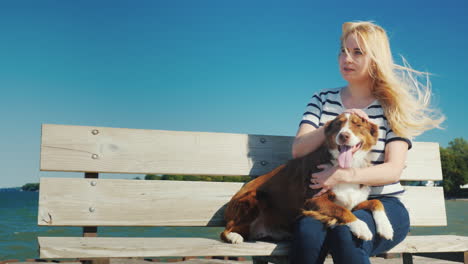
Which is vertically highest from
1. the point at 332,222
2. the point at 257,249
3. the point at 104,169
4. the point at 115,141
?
the point at 115,141

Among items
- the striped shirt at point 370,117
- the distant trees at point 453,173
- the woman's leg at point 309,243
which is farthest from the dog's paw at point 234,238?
the distant trees at point 453,173

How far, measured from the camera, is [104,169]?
3.17 meters

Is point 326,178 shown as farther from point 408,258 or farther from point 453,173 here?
point 453,173

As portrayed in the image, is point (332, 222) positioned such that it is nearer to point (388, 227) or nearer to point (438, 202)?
point (388, 227)

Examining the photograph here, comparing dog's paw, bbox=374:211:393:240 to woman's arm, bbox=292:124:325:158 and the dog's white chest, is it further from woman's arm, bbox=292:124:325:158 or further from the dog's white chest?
woman's arm, bbox=292:124:325:158

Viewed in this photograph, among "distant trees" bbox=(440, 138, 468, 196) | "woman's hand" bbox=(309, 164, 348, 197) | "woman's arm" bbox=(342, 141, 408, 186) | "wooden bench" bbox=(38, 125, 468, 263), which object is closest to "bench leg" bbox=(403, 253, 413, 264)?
"wooden bench" bbox=(38, 125, 468, 263)

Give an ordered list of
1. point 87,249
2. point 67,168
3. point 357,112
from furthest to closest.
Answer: point 67,168 → point 357,112 → point 87,249

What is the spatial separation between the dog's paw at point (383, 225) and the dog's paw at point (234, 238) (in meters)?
0.82

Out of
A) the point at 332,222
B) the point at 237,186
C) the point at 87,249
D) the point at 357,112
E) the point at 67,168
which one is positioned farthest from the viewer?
the point at 237,186

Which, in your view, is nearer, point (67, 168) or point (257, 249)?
point (257, 249)

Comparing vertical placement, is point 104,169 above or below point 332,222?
above

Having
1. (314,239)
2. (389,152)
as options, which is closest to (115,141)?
(314,239)

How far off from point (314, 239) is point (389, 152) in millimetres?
863

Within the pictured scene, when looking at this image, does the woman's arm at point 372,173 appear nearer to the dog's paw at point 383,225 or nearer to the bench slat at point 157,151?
the dog's paw at point 383,225
